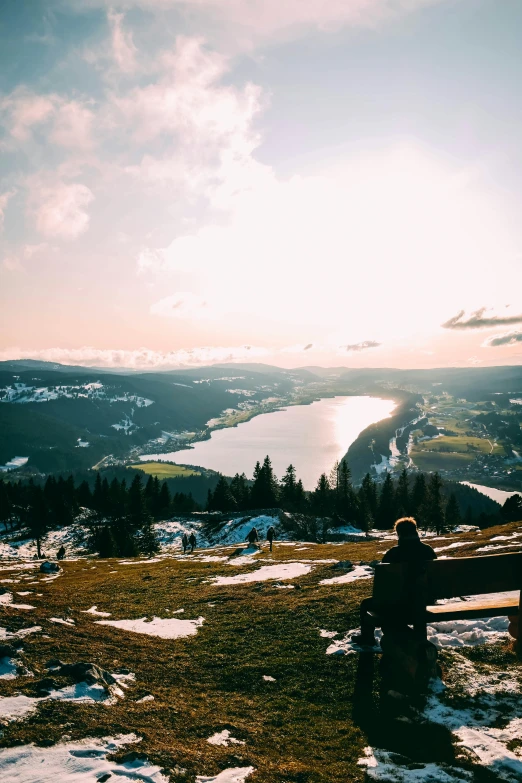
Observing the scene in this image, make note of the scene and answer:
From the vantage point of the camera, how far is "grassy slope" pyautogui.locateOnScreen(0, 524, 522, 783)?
632 centimetres

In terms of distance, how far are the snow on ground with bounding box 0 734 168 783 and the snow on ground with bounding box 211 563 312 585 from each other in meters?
18.1

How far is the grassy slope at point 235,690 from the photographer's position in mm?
6320

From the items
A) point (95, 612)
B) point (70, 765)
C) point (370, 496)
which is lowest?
point (370, 496)

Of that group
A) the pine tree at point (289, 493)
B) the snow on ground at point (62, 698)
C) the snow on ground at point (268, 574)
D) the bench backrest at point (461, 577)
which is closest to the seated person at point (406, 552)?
the bench backrest at point (461, 577)

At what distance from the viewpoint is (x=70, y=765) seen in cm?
575

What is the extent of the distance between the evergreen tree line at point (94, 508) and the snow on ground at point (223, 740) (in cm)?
6912

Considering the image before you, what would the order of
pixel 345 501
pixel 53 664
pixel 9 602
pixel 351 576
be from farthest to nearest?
pixel 345 501 → pixel 351 576 → pixel 9 602 → pixel 53 664

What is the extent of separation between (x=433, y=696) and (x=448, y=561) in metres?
2.78

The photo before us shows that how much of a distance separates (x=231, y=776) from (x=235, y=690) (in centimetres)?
348

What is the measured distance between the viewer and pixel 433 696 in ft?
24.8

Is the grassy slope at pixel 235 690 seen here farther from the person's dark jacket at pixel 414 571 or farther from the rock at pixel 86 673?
the person's dark jacket at pixel 414 571

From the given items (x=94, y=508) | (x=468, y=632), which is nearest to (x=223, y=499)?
(x=94, y=508)

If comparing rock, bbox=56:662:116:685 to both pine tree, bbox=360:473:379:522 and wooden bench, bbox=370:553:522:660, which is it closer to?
wooden bench, bbox=370:553:522:660

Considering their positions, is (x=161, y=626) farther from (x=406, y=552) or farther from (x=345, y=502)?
(x=345, y=502)
